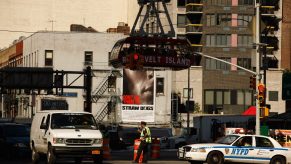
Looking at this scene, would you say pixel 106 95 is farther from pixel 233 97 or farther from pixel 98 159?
pixel 98 159

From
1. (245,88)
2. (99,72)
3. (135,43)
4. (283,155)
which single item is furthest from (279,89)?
(283,155)

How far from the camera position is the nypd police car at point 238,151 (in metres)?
35.0

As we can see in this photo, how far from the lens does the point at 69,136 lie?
3061cm

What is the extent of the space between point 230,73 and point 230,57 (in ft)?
6.54

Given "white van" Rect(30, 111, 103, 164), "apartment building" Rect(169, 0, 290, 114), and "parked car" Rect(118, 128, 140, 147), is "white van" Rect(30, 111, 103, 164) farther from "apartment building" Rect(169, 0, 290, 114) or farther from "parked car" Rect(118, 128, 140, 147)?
"apartment building" Rect(169, 0, 290, 114)

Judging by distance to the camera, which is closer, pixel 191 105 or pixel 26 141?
pixel 26 141

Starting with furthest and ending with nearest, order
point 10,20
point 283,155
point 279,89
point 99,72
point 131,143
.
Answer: point 10,20
point 279,89
point 99,72
point 131,143
point 283,155

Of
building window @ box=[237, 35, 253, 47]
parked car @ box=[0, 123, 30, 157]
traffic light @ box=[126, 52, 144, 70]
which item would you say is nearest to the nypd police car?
parked car @ box=[0, 123, 30, 157]

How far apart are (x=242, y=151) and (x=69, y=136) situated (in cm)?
875

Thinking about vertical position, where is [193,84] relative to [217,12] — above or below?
below

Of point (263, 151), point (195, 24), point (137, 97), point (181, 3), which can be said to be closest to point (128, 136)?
point (137, 97)

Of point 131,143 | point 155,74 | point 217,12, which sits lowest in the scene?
point 131,143

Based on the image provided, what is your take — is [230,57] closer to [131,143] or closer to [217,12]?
[217,12]

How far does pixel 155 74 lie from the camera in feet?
315
